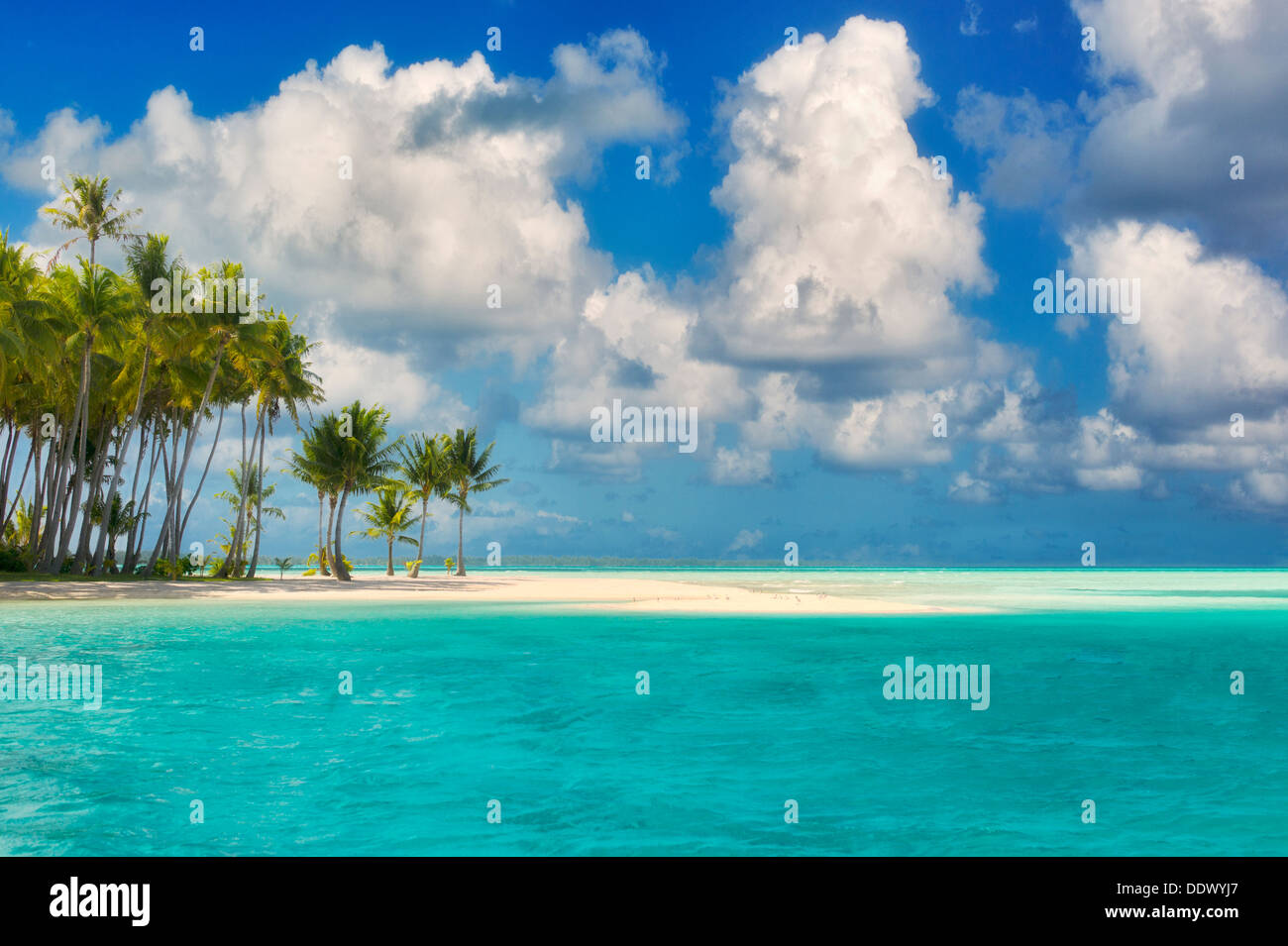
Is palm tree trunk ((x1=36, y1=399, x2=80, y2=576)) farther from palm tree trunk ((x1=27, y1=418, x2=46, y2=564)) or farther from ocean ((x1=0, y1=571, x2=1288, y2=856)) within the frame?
ocean ((x1=0, y1=571, x2=1288, y2=856))

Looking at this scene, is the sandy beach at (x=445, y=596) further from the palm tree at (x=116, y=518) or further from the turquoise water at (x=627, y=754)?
the turquoise water at (x=627, y=754)

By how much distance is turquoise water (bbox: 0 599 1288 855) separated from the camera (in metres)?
6.90

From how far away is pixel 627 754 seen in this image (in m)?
9.61

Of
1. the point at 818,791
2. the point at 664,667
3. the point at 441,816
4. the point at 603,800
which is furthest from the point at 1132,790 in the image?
the point at 664,667

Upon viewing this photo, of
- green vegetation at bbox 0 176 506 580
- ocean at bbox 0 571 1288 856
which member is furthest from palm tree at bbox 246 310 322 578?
ocean at bbox 0 571 1288 856

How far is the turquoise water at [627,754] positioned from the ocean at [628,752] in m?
0.04

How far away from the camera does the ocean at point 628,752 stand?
690 centimetres

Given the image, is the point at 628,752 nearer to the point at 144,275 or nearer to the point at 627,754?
the point at 627,754

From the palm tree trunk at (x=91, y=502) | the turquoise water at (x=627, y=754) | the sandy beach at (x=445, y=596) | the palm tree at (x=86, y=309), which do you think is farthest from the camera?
the palm tree trunk at (x=91, y=502)

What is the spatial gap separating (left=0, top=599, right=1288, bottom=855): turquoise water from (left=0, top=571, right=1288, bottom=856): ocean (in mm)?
41

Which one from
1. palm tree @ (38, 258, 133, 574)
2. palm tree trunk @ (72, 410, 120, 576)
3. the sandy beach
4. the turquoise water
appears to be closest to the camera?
the turquoise water

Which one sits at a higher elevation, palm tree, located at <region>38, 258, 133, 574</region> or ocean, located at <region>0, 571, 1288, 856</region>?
palm tree, located at <region>38, 258, 133, 574</region>

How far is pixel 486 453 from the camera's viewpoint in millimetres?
55094

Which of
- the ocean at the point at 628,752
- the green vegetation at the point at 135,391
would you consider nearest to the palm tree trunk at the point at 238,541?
the green vegetation at the point at 135,391
